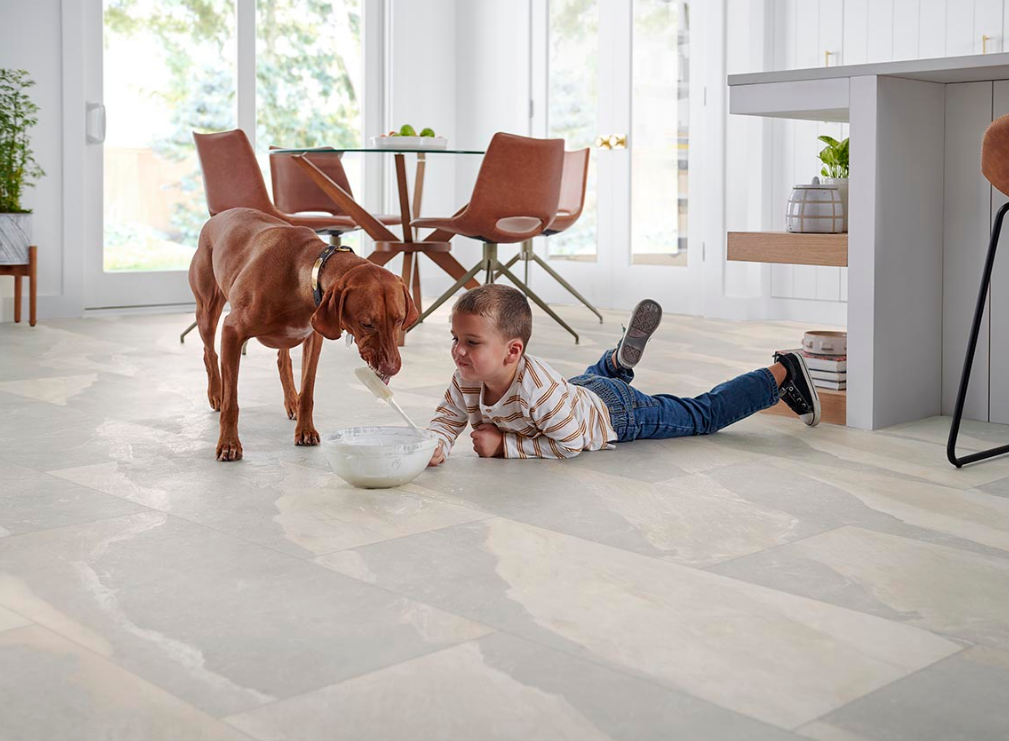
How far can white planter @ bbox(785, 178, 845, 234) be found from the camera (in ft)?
10.2

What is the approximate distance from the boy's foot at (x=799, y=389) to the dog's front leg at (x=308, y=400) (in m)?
1.13

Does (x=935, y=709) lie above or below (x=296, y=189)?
below

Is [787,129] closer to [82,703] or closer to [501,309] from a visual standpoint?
[501,309]

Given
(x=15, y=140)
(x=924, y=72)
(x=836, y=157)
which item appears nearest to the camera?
(x=924, y=72)

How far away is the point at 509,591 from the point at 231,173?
3431 mm

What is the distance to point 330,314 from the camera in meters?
2.29

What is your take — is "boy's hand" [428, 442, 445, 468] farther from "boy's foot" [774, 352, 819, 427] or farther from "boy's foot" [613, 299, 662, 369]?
"boy's foot" [774, 352, 819, 427]

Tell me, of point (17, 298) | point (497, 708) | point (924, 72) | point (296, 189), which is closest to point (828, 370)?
point (924, 72)

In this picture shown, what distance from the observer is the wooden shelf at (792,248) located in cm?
301

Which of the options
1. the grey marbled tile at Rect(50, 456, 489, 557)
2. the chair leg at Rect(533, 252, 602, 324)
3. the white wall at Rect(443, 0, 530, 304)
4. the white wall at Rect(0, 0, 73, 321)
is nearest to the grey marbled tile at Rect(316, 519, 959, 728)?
the grey marbled tile at Rect(50, 456, 489, 557)

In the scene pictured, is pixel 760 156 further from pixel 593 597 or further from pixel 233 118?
pixel 593 597

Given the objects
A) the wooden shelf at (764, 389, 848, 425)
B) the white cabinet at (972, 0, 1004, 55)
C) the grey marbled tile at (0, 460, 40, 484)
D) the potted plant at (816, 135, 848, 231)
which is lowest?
the grey marbled tile at (0, 460, 40, 484)

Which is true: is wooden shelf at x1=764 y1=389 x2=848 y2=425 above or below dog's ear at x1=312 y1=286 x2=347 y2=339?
below

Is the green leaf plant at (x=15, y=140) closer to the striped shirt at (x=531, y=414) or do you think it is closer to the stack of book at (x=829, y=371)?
the striped shirt at (x=531, y=414)
